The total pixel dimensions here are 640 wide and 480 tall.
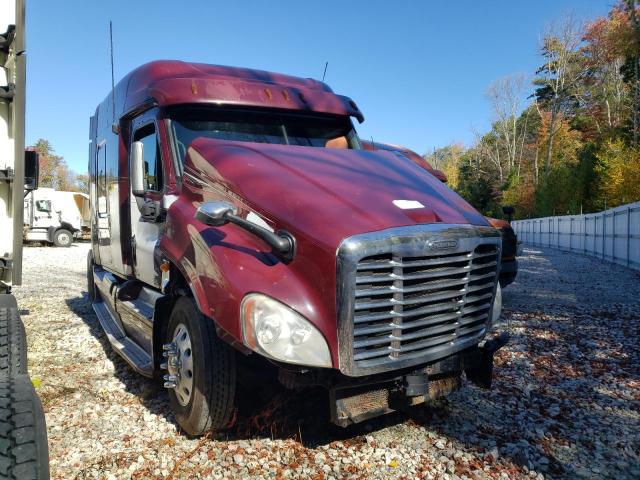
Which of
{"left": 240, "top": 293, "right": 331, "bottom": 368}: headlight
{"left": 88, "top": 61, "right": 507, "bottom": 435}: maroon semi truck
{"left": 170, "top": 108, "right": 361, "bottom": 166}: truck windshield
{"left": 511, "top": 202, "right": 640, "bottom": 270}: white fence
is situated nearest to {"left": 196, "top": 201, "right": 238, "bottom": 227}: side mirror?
{"left": 88, "top": 61, "right": 507, "bottom": 435}: maroon semi truck

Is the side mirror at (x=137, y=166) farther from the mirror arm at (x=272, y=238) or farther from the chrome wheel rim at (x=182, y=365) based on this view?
the mirror arm at (x=272, y=238)

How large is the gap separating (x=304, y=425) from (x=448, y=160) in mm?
90390

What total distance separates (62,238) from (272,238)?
2554 cm

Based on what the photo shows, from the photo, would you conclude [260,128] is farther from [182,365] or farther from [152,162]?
[182,365]

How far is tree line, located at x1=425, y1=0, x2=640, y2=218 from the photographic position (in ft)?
94.7

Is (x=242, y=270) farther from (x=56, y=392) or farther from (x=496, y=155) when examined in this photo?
(x=496, y=155)

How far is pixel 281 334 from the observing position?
8.54 feet

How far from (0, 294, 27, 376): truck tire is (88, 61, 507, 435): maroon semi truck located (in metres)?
0.88

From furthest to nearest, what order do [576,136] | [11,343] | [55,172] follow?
[55,172] < [576,136] < [11,343]

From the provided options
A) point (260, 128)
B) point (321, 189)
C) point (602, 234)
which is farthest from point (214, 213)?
point (602, 234)

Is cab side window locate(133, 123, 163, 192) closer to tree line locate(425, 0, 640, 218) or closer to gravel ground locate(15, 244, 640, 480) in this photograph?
gravel ground locate(15, 244, 640, 480)

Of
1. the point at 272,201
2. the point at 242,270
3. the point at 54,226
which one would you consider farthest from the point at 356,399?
the point at 54,226

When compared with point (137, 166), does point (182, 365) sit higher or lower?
lower

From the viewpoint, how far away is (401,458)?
322 cm
